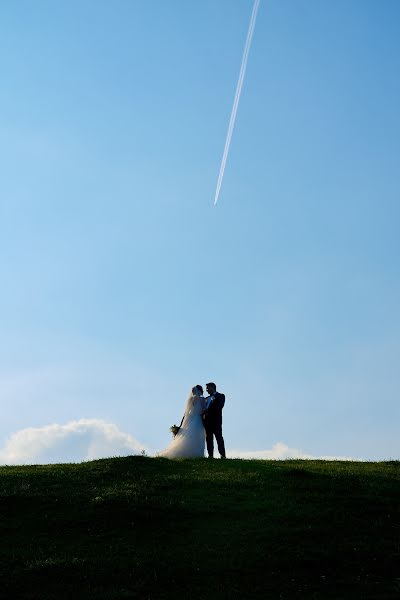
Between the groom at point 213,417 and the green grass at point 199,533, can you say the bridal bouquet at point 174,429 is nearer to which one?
the groom at point 213,417

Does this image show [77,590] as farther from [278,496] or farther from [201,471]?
[201,471]

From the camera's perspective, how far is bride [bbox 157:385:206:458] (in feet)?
122

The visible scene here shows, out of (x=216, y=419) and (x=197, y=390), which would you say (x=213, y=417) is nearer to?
(x=216, y=419)

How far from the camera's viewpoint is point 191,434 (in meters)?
37.3

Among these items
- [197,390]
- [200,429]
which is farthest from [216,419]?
[197,390]

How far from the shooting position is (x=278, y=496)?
2664 centimetres

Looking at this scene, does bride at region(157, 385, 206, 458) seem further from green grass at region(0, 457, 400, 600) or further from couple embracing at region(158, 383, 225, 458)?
green grass at region(0, 457, 400, 600)

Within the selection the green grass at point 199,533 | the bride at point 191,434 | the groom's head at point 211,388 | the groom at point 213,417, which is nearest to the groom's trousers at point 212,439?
the groom at point 213,417

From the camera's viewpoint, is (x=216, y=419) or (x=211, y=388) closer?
(x=216, y=419)

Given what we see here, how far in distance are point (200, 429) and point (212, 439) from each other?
1032mm

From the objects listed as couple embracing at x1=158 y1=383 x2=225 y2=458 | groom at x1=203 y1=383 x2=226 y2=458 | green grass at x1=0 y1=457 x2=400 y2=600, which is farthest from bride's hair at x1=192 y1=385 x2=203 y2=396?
green grass at x1=0 y1=457 x2=400 y2=600

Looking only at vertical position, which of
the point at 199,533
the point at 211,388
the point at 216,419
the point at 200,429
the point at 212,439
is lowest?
the point at 199,533

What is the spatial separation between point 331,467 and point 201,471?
6446 mm

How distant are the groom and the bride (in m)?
0.38
